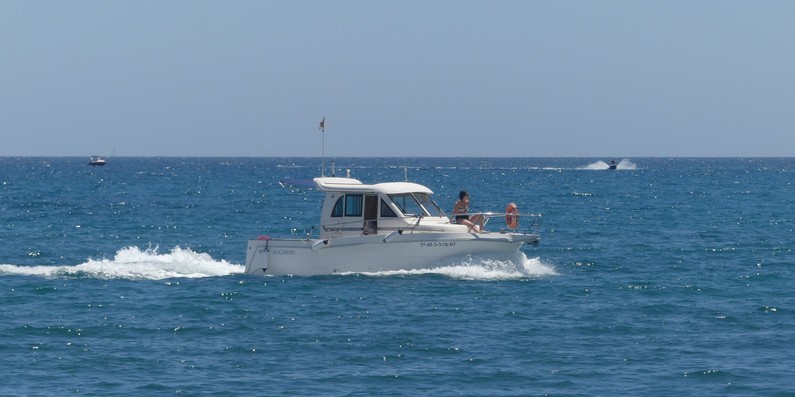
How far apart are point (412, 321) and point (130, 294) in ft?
26.3

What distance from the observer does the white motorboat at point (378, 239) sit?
Answer: 3086 cm

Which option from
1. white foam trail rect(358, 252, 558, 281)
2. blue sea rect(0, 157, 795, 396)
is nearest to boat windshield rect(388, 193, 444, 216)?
white foam trail rect(358, 252, 558, 281)

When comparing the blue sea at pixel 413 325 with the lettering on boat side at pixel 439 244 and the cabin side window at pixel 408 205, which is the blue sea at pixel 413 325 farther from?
the cabin side window at pixel 408 205

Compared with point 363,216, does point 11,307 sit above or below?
below

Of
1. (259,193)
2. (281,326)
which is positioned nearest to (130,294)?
(281,326)

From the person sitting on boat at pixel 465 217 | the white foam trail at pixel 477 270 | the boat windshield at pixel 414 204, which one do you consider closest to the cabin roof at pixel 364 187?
the boat windshield at pixel 414 204

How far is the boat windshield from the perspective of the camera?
32094 millimetres

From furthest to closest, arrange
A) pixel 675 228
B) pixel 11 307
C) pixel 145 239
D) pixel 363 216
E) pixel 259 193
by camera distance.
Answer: pixel 259 193 < pixel 675 228 < pixel 145 239 < pixel 363 216 < pixel 11 307

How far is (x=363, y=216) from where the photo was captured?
3194 cm

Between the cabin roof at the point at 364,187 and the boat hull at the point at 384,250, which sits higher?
the cabin roof at the point at 364,187

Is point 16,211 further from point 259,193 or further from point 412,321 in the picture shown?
point 412,321

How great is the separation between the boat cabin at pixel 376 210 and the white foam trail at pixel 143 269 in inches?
146

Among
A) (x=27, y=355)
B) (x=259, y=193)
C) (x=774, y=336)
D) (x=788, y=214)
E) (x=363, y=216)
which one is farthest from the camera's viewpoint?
(x=259, y=193)

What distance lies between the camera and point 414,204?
106 feet
